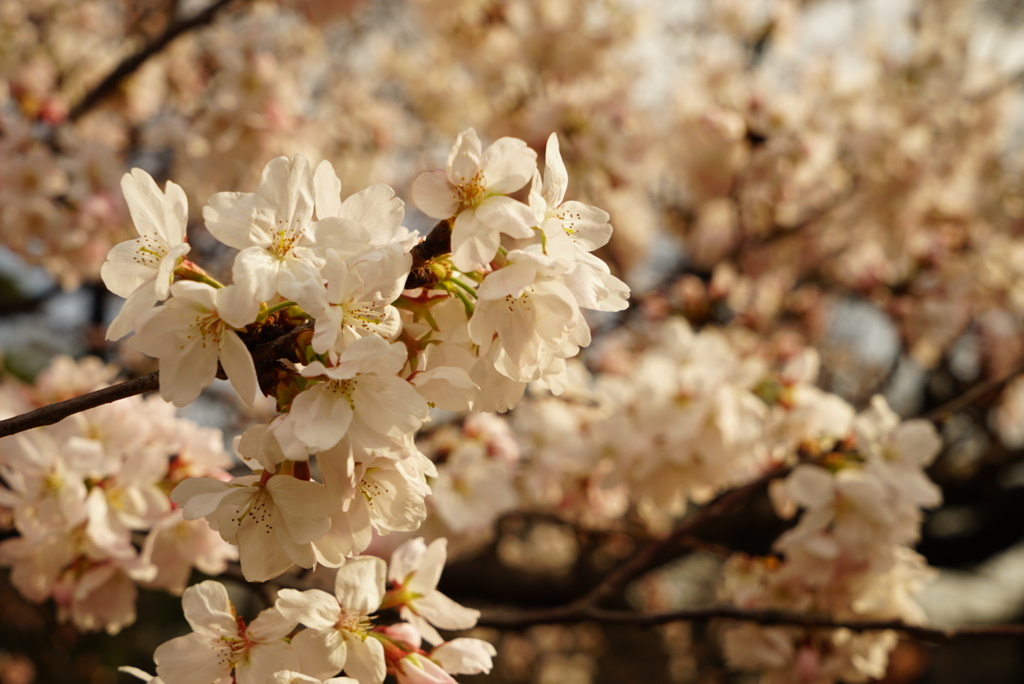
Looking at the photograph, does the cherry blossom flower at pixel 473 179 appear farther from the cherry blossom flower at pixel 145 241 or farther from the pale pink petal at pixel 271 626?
the pale pink petal at pixel 271 626

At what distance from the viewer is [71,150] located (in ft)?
8.36

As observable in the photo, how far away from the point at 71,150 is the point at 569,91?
2.06 m

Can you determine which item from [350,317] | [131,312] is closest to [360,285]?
[350,317]

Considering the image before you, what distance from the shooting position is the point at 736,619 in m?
1.55

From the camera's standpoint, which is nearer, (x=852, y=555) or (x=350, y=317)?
(x=350, y=317)

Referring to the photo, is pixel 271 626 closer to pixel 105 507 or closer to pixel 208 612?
pixel 208 612

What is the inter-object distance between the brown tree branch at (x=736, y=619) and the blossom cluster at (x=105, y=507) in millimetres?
639

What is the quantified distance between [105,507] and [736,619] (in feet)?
4.11

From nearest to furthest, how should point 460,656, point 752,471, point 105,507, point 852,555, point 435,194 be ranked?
1. point 435,194
2. point 460,656
3. point 105,507
4. point 852,555
5. point 752,471

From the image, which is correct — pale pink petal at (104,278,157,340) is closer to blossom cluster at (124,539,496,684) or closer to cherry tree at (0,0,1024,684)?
cherry tree at (0,0,1024,684)

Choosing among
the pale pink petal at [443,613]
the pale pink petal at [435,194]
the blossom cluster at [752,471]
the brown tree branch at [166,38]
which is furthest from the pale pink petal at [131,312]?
the brown tree branch at [166,38]

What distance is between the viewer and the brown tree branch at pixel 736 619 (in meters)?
1.40

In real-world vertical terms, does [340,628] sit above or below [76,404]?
below

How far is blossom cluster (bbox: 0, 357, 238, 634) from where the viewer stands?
1.29 meters
